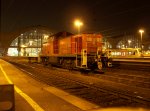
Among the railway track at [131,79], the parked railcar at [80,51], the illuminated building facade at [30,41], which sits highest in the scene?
the illuminated building facade at [30,41]

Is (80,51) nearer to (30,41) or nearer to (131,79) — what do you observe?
(131,79)

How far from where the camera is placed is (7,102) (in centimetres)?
687

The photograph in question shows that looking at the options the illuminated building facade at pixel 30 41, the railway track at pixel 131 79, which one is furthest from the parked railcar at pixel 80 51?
the illuminated building facade at pixel 30 41

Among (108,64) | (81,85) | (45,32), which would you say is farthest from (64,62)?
(45,32)

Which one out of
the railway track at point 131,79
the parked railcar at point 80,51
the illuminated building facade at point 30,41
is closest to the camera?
the railway track at point 131,79

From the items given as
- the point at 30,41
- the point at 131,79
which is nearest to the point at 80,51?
the point at 131,79

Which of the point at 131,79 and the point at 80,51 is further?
the point at 80,51

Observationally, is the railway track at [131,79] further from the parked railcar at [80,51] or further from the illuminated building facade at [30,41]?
the illuminated building facade at [30,41]

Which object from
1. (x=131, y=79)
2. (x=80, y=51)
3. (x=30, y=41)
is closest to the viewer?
(x=131, y=79)

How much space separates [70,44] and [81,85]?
1294cm

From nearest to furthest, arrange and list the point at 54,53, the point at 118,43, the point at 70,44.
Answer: the point at 70,44 < the point at 54,53 < the point at 118,43

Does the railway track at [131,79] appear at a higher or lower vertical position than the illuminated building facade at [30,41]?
lower

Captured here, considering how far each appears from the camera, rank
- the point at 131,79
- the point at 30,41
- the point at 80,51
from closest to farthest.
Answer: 1. the point at 131,79
2. the point at 80,51
3. the point at 30,41

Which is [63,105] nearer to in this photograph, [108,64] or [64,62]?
[108,64]
